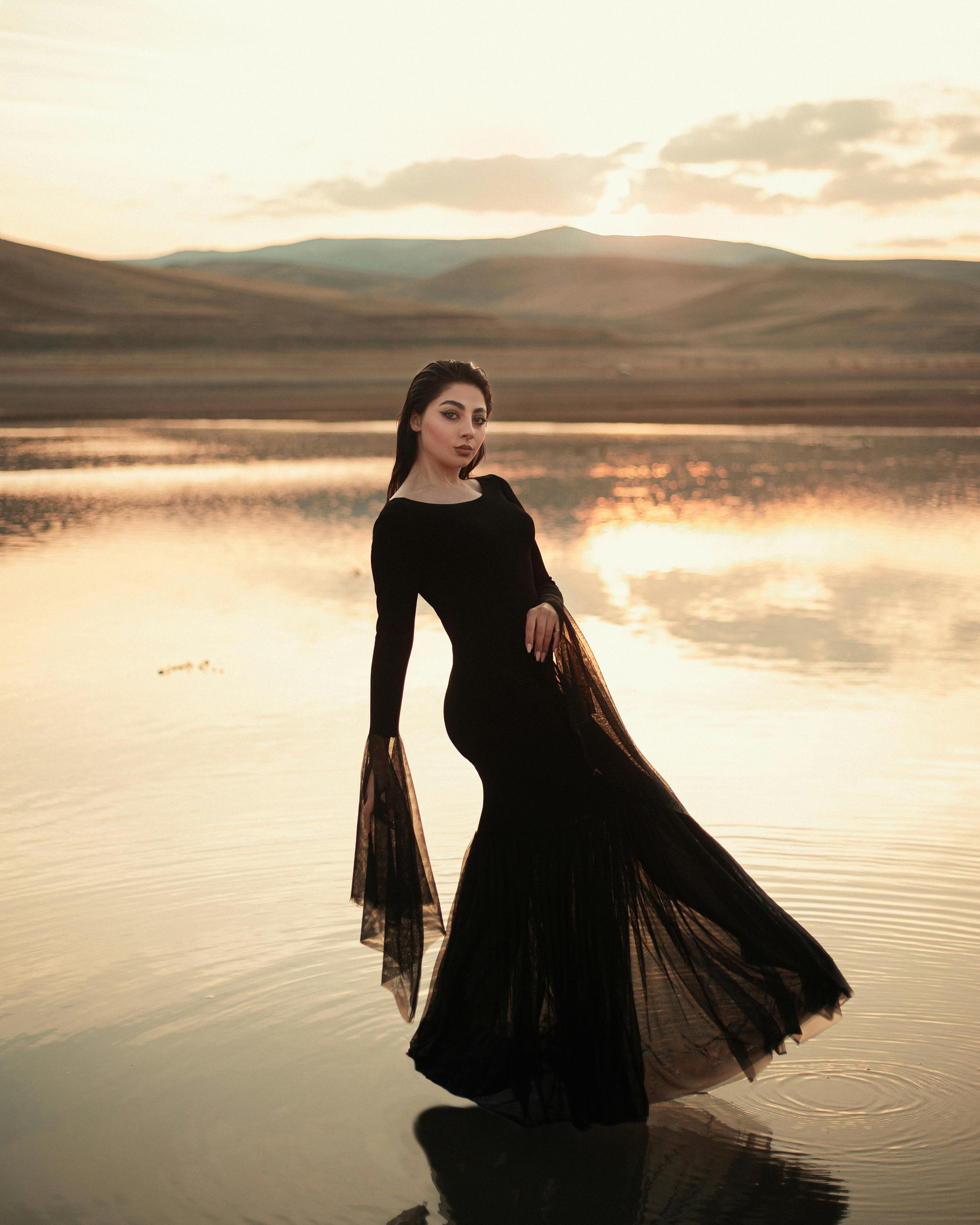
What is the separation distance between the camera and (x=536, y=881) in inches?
133

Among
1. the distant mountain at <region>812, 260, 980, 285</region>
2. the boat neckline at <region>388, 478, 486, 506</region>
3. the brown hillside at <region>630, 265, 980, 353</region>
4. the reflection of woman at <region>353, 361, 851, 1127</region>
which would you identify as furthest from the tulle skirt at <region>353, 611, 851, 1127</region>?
the distant mountain at <region>812, 260, 980, 285</region>

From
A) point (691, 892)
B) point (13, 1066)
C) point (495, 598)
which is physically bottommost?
point (13, 1066)

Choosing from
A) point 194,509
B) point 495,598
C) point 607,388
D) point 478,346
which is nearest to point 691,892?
point 495,598

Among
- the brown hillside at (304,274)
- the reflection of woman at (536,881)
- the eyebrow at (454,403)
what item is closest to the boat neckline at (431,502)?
the reflection of woman at (536,881)

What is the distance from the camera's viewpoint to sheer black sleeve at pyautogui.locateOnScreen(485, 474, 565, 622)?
11.4ft

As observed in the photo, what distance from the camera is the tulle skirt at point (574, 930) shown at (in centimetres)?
329

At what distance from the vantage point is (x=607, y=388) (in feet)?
167

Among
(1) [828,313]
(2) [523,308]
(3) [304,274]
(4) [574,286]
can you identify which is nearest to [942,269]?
(4) [574,286]

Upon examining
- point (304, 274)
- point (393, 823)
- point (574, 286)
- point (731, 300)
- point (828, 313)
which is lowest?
point (393, 823)

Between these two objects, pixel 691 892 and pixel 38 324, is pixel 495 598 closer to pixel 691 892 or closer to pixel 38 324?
pixel 691 892

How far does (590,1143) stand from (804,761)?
10.9 feet

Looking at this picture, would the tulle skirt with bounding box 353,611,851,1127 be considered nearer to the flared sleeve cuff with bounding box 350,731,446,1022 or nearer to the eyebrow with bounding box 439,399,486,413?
the flared sleeve cuff with bounding box 350,731,446,1022

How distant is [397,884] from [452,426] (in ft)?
3.62

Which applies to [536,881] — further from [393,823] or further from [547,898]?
[393,823]
